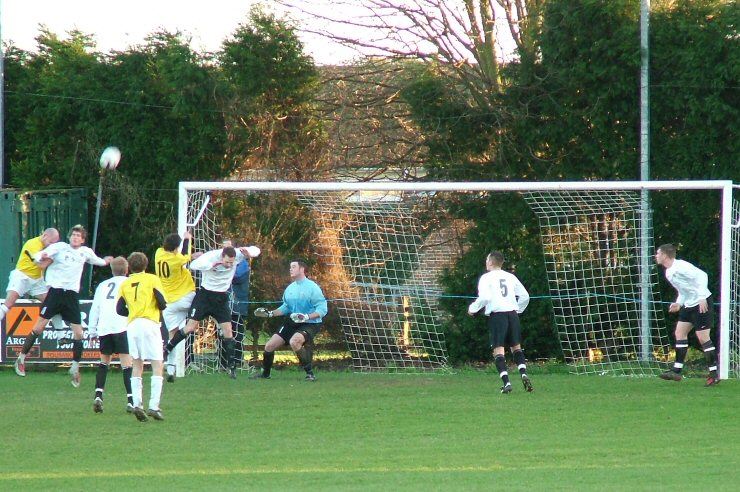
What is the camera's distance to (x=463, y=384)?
44.9 ft

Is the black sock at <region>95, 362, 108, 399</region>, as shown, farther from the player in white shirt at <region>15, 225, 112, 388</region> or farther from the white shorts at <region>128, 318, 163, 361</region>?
the player in white shirt at <region>15, 225, 112, 388</region>

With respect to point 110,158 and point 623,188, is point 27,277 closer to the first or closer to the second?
point 110,158

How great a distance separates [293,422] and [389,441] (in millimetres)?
1471

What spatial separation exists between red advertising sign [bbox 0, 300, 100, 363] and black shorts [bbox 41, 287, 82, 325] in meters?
2.10

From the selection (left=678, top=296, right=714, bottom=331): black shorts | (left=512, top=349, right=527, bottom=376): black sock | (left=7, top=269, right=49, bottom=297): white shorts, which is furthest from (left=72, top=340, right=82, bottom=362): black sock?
(left=678, top=296, right=714, bottom=331): black shorts

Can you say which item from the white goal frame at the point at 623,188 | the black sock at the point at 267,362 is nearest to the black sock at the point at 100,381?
the black sock at the point at 267,362

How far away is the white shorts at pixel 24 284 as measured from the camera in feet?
48.0

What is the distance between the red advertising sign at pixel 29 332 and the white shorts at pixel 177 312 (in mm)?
2244

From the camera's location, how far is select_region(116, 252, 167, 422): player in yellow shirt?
10.1m

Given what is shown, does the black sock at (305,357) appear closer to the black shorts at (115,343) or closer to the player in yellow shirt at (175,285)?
the player in yellow shirt at (175,285)

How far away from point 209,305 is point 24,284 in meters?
2.90

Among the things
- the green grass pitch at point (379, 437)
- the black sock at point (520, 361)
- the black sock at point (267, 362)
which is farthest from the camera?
the black sock at point (267, 362)

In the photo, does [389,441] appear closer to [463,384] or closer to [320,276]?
[463,384]

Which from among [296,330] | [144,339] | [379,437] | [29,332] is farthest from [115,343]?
[29,332]
